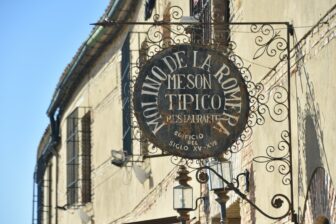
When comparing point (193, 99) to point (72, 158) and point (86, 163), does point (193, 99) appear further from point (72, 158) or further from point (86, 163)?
point (72, 158)

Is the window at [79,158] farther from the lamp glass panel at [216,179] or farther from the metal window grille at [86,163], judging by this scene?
the lamp glass panel at [216,179]

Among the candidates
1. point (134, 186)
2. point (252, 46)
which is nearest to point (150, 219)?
point (134, 186)

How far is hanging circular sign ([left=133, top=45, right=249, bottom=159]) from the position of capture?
12.6 metres

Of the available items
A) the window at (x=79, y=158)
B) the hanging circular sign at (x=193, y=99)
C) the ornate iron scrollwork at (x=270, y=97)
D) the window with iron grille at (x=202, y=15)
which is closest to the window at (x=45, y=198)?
the window at (x=79, y=158)

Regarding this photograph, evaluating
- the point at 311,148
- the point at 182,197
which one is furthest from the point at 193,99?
the point at 182,197

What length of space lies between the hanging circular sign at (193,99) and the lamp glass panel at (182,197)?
2361mm

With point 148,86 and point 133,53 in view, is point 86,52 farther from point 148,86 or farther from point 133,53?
point 148,86

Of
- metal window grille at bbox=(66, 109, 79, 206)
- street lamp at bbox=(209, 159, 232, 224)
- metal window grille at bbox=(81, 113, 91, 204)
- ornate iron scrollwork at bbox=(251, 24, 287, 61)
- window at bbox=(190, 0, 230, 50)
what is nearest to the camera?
ornate iron scrollwork at bbox=(251, 24, 287, 61)

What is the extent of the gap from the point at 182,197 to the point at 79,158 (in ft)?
43.7

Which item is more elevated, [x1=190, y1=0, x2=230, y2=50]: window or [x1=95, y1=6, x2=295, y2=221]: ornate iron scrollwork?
[x1=190, y1=0, x2=230, y2=50]: window

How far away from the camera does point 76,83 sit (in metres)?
29.6

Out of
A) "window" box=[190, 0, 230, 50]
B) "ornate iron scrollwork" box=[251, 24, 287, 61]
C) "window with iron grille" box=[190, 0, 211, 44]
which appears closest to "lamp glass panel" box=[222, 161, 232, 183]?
"ornate iron scrollwork" box=[251, 24, 287, 61]

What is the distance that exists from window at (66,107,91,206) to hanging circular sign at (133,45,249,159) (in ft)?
48.8

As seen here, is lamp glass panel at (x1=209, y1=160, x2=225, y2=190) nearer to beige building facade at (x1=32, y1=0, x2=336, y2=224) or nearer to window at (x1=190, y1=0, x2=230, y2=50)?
beige building facade at (x1=32, y1=0, x2=336, y2=224)
